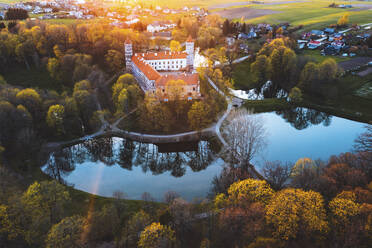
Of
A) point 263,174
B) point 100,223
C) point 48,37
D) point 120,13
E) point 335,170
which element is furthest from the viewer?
point 120,13

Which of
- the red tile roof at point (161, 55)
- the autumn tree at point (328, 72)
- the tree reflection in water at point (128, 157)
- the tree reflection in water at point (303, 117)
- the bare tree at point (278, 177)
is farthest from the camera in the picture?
the red tile roof at point (161, 55)

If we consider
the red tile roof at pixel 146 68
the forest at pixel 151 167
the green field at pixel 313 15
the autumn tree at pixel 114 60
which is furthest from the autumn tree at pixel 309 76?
the green field at pixel 313 15

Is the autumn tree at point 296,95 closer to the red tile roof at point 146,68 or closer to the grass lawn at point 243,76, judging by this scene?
the grass lawn at point 243,76

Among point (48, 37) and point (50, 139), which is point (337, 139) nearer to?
point (50, 139)

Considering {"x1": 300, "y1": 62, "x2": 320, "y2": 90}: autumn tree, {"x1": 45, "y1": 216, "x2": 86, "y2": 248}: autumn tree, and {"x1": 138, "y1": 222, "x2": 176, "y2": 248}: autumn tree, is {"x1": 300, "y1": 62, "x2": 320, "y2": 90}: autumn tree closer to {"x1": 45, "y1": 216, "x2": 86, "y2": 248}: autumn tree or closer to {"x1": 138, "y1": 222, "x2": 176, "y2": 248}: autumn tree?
{"x1": 138, "y1": 222, "x2": 176, "y2": 248}: autumn tree

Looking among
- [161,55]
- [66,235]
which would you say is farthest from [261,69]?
[66,235]

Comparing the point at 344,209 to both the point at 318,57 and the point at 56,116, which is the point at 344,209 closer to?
the point at 56,116

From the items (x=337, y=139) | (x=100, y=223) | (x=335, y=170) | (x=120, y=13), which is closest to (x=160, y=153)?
(x=100, y=223)
